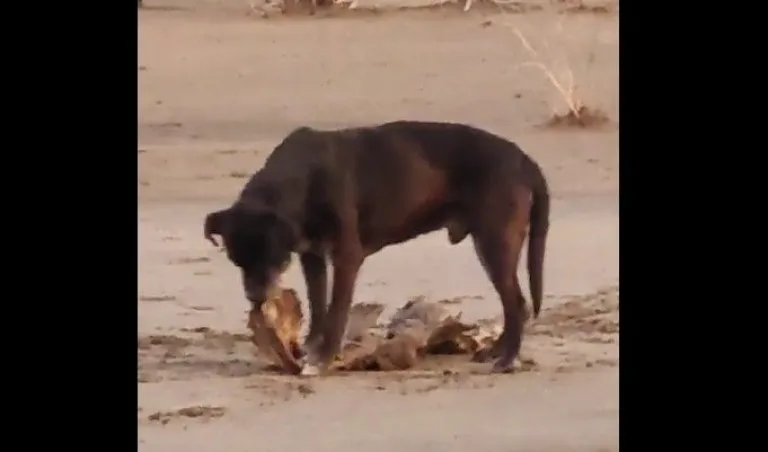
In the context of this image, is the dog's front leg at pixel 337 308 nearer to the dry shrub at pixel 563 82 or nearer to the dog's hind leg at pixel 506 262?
the dog's hind leg at pixel 506 262

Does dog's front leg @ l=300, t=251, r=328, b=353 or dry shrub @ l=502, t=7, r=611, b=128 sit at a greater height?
dry shrub @ l=502, t=7, r=611, b=128

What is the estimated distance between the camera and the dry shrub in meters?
1.35

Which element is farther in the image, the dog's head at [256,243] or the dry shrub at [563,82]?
the dry shrub at [563,82]

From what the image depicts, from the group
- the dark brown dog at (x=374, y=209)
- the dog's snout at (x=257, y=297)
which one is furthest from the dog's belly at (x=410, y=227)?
the dog's snout at (x=257, y=297)

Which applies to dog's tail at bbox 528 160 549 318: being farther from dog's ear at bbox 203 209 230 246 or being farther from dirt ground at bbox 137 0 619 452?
dog's ear at bbox 203 209 230 246

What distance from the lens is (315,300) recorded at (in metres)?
1.29

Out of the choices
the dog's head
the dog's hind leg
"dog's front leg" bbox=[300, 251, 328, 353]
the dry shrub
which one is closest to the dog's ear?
the dog's head

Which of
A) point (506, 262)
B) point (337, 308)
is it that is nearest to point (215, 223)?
point (337, 308)

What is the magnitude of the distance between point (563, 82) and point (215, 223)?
0.50m

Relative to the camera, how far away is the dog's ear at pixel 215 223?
1.27 m

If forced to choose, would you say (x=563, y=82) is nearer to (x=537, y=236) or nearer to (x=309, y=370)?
(x=537, y=236)

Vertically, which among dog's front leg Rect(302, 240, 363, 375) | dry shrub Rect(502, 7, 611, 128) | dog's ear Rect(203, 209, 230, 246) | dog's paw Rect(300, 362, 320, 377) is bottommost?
dog's paw Rect(300, 362, 320, 377)
